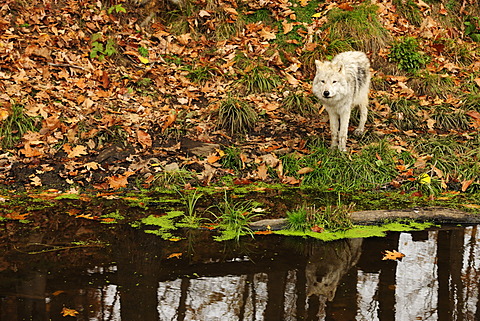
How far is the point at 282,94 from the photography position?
9836 mm

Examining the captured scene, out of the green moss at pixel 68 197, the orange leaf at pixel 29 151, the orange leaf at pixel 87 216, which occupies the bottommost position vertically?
the orange leaf at pixel 87 216

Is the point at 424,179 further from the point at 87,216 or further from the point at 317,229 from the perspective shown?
the point at 87,216

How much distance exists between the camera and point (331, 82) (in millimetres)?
7605

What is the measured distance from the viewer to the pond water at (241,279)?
3898 millimetres

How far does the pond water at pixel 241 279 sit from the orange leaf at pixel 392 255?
2.0 inches

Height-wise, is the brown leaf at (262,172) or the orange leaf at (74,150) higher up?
the orange leaf at (74,150)

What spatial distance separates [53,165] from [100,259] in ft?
10.6

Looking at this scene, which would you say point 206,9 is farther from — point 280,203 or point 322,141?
point 280,203

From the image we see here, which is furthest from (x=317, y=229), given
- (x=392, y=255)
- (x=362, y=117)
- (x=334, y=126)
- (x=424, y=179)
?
(x=362, y=117)

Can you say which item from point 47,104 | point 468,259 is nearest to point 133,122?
point 47,104

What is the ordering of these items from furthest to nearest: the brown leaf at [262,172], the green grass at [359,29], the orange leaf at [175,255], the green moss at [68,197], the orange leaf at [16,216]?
the green grass at [359,29] → the brown leaf at [262,172] → the green moss at [68,197] → the orange leaf at [16,216] → the orange leaf at [175,255]

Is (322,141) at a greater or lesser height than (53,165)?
greater

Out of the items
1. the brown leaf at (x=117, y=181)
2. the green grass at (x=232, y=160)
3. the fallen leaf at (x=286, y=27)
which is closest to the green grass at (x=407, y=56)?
the fallen leaf at (x=286, y=27)

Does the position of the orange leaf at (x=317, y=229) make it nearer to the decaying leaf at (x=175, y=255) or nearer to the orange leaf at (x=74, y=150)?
the decaying leaf at (x=175, y=255)
